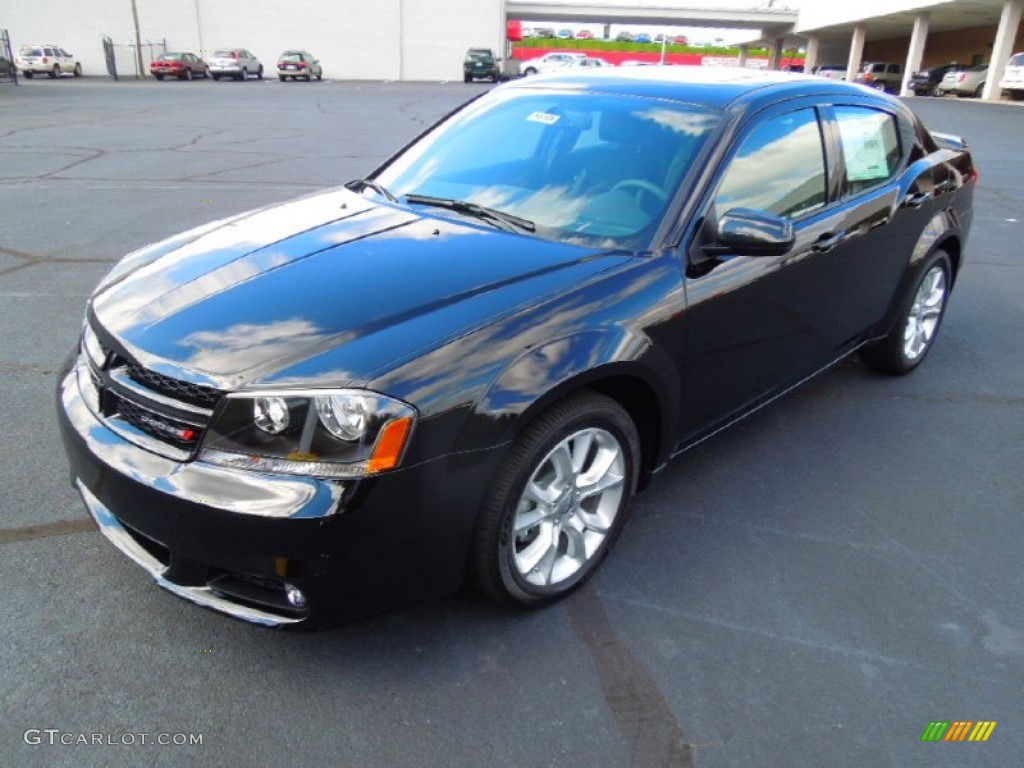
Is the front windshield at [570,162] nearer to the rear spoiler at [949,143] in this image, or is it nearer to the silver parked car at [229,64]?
the rear spoiler at [949,143]

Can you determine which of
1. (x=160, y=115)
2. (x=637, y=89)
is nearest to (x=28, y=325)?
(x=637, y=89)

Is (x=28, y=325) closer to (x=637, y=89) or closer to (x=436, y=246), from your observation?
(x=436, y=246)

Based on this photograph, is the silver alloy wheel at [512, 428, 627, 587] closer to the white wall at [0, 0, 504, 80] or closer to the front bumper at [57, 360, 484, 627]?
the front bumper at [57, 360, 484, 627]

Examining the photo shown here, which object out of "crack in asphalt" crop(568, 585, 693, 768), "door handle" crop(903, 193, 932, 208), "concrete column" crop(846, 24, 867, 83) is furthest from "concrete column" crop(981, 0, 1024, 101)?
"crack in asphalt" crop(568, 585, 693, 768)

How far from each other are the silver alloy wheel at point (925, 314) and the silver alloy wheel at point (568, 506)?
279cm

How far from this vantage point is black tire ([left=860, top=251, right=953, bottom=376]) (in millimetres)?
4660

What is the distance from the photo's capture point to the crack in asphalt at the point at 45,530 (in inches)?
119

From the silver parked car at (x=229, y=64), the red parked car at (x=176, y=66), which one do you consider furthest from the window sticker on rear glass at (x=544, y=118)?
the silver parked car at (x=229, y=64)

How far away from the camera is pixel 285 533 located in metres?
2.11

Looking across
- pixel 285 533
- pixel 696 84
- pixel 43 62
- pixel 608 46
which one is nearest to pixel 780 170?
pixel 696 84

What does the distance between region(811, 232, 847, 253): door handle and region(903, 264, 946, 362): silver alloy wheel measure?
1257 millimetres

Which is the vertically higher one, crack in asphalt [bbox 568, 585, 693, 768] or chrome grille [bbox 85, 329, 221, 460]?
chrome grille [bbox 85, 329, 221, 460]

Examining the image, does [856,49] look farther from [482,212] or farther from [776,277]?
[482,212]

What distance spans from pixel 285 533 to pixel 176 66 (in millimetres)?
47319
